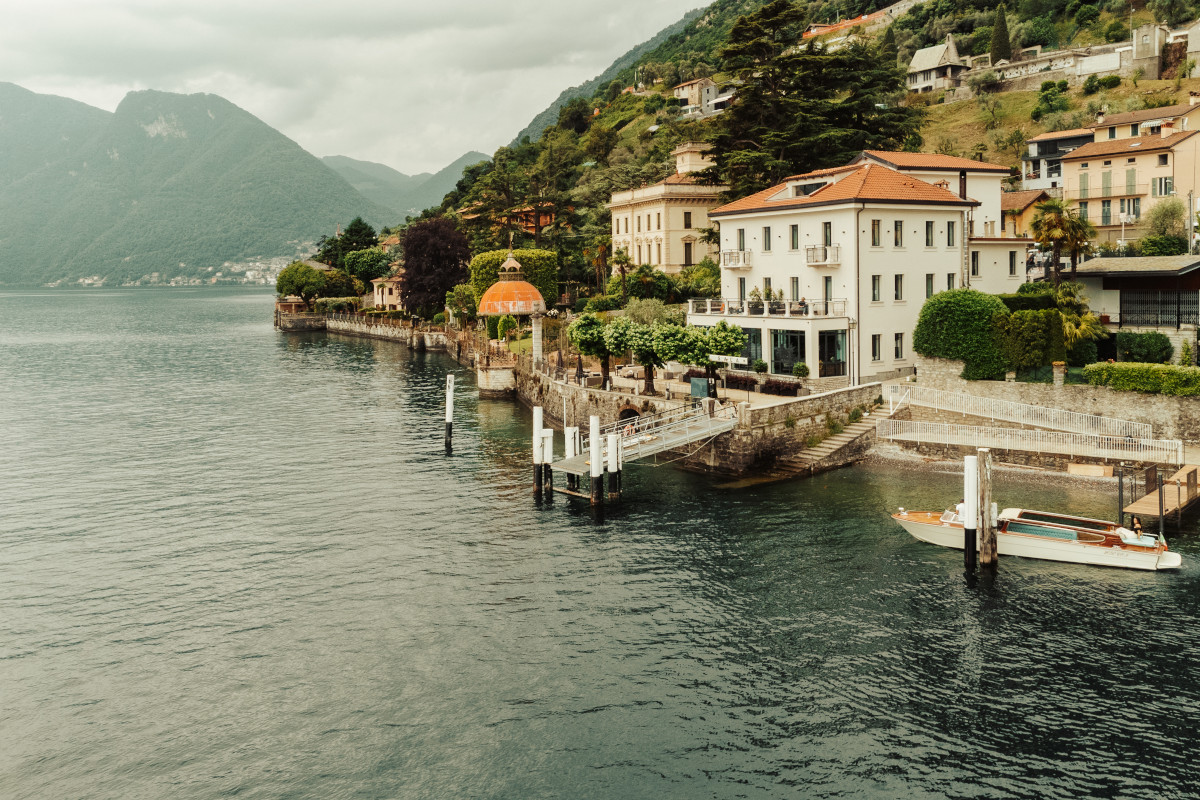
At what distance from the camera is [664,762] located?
21.0 metres

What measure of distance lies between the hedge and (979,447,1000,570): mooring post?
1471cm

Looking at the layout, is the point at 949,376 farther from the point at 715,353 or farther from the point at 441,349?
the point at 441,349

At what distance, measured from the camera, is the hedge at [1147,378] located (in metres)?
40.8

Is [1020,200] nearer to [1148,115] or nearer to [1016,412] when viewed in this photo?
[1148,115]

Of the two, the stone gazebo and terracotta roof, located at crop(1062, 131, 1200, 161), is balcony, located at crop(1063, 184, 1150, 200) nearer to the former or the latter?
terracotta roof, located at crop(1062, 131, 1200, 161)

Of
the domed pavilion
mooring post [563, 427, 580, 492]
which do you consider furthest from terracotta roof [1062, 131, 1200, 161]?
mooring post [563, 427, 580, 492]

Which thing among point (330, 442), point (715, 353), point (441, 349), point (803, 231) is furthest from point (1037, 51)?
point (330, 442)

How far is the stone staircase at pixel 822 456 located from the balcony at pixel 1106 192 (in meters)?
48.9

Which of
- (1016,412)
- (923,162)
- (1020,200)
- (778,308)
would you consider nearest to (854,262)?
(778,308)

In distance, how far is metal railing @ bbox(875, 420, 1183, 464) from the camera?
3947 cm

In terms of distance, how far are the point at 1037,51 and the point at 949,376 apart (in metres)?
123

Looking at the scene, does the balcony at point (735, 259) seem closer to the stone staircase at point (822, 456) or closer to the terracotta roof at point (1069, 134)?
the stone staircase at point (822, 456)

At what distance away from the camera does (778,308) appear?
55.6 m

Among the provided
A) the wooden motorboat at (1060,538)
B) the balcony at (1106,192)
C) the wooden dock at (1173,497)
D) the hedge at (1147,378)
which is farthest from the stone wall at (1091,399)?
the balcony at (1106,192)
